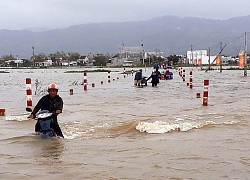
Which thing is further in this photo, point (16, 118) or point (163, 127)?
point (16, 118)

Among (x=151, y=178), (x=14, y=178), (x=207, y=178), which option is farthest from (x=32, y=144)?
(x=207, y=178)

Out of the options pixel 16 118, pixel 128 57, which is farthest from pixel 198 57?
pixel 16 118

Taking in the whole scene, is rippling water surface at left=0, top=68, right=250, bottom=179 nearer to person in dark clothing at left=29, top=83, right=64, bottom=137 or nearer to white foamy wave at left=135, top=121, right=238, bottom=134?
white foamy wave at left=135, top=121, right=238, bottom=134

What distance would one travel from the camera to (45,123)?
8680mm

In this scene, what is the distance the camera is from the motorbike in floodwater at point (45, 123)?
27.9ft

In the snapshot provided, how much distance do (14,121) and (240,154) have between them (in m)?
6.89

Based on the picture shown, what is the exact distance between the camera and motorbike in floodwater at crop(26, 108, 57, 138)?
8.50 metres

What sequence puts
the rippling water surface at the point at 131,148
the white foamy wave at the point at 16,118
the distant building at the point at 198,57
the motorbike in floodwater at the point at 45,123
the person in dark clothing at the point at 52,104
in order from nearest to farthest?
the rippling water surface at the point at 131,148 < the motorbike in floodwater at the point at 45,123 < the person in dark clothing at the point at 52,104 < the white foamy wave at the point at 16,118 < the distant building at the point at 198,57

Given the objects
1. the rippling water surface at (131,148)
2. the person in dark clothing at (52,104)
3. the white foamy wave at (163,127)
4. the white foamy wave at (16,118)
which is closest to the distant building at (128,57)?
the white foamy wave at (16,118)

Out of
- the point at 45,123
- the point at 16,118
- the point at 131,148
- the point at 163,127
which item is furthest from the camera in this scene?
the point at 16,118

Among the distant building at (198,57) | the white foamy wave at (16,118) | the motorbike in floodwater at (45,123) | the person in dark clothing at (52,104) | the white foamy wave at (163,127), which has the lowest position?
the white foamy wave at (16,118)

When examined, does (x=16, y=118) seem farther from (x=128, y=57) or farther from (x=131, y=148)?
(x=128, y=57)

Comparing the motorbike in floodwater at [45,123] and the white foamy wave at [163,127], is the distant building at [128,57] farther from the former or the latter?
the motorbike in floodwater at [45,123]

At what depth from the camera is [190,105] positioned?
1567 centimetres
